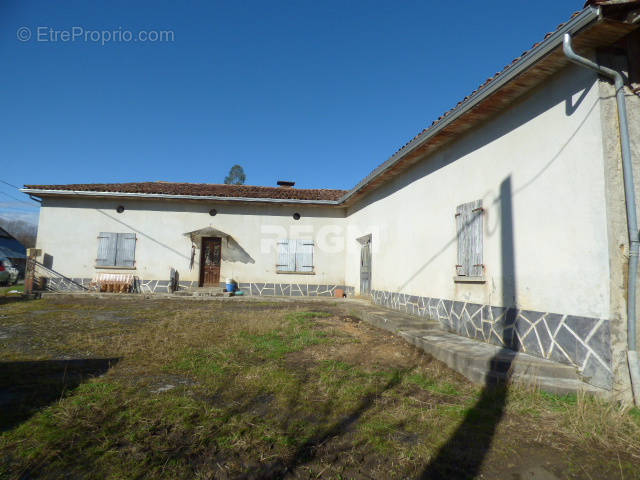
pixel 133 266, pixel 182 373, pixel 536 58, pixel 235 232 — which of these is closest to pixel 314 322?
pixel 182 373

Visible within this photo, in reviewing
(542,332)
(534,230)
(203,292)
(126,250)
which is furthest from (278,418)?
(126,250)

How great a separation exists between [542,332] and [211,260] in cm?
1068

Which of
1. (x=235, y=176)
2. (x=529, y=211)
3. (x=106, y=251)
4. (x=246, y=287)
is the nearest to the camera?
(x=529, y=211)

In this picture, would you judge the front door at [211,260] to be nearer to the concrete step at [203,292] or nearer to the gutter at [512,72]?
the concrete step at [203,292]

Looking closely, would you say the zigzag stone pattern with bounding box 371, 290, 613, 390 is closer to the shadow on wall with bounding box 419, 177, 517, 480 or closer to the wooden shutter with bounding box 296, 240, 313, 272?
the shadow on wall with bounding box 419, 177, 517, 480

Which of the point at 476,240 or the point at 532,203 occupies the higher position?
the point at 532,203

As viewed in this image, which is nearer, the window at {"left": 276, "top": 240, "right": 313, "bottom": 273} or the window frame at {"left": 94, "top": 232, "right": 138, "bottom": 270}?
the window frame at {"left": 94, "top": 232, "right": 138, "bottom": 270}

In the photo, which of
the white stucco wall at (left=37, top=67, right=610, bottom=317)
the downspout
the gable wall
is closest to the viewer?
the downspout

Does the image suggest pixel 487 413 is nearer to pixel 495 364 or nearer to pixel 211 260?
pixel 495 364

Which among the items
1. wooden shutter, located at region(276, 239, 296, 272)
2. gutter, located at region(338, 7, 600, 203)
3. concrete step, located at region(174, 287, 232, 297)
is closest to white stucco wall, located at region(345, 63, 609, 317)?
gutter, located at region(338, 7, 600, 203)

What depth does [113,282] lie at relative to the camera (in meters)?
11.4

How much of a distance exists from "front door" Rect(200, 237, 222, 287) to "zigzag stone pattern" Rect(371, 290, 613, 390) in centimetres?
852

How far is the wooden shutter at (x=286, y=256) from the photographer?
1231 cm

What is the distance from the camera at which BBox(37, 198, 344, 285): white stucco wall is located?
458 inches
